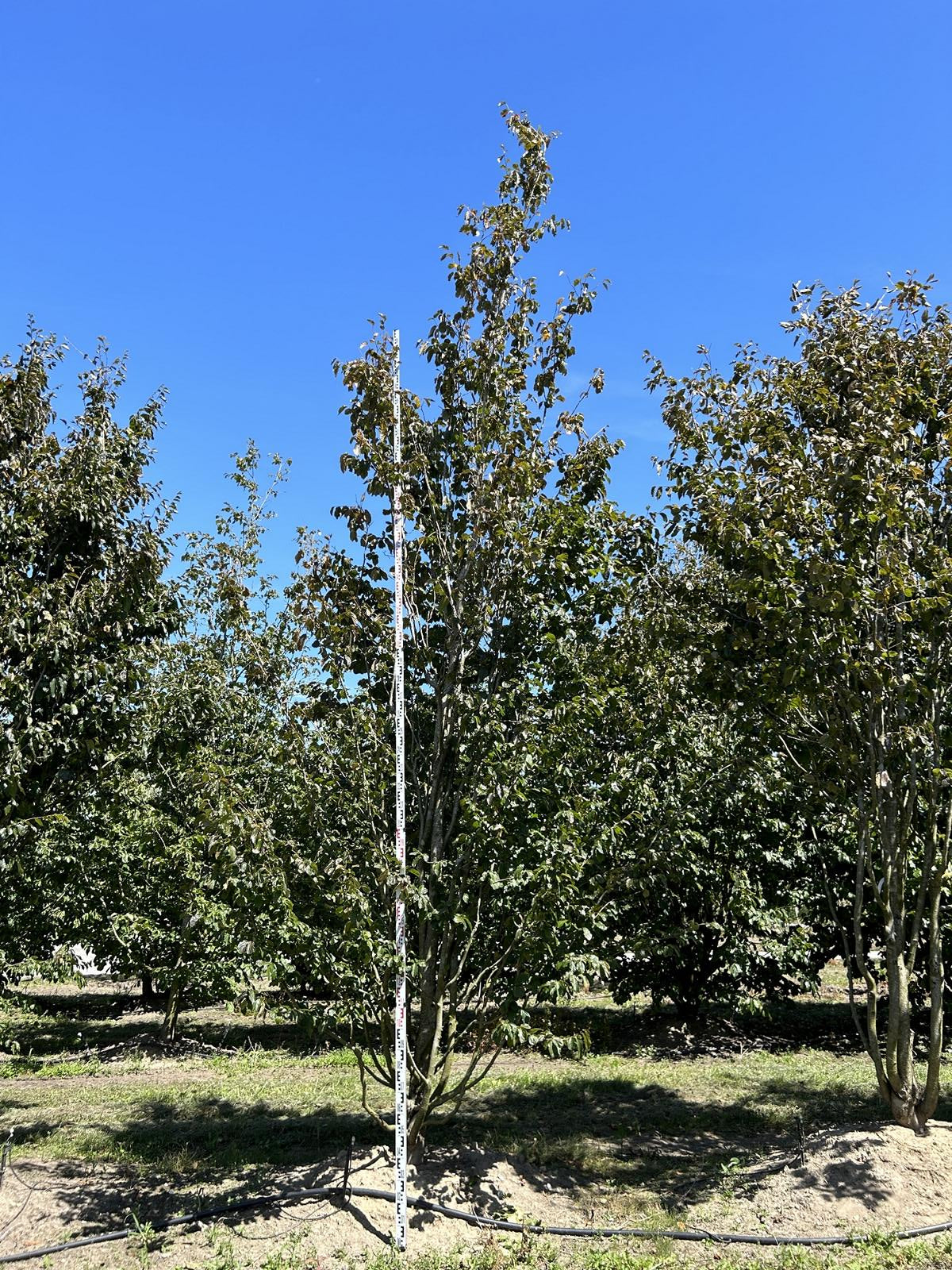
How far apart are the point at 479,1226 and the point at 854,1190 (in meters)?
2.46

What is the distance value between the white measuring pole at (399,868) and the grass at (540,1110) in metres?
0.43

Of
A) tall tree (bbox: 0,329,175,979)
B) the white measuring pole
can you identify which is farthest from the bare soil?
tall tree (bbox: 0,329,175,979)

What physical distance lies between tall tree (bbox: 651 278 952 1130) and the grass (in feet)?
6.68

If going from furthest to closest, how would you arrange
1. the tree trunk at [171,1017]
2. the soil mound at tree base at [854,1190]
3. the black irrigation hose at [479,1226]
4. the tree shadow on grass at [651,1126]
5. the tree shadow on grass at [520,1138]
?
the tree trunk at [171,1017] < the tree shadow on grass at [651,1126] < the tree shadow on grass at [520,1138] < the soil mound at tree base at [854,1190] < the black irrigation hose at [479,1226]

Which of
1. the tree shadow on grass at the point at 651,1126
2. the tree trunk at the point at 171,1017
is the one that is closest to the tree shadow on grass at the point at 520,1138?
the tree shadow on grass at the point at 651,1126

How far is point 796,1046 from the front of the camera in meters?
13.0

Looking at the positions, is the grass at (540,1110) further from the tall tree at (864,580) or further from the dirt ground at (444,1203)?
the tall tree at (864,580)

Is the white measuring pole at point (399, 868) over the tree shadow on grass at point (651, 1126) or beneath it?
over

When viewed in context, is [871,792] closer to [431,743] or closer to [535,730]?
[535,730]

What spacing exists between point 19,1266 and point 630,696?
5377 mm

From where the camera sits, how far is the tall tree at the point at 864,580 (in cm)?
626

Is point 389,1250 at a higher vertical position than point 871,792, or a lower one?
lower

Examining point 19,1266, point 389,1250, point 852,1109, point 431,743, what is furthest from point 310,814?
point 852,1109

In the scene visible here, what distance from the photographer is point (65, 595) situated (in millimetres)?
6535
